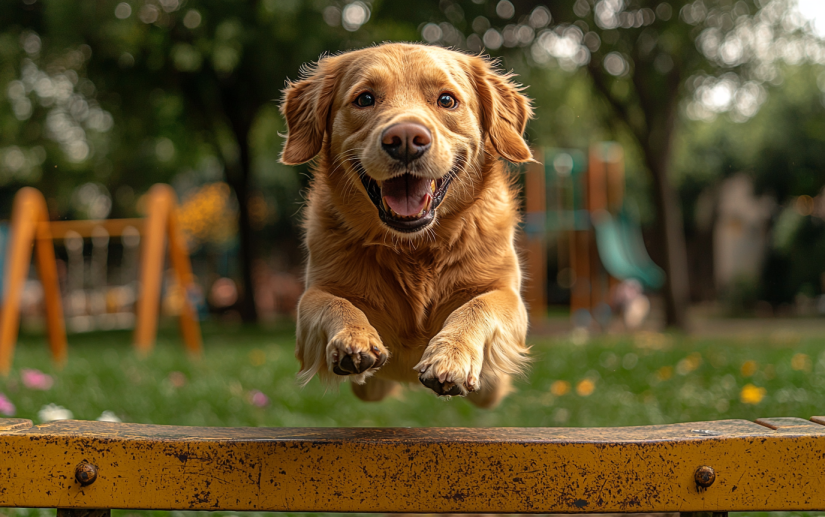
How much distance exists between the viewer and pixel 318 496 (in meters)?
1.89

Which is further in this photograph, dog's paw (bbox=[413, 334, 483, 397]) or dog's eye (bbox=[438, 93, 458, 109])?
dog's eye (bbox=[438, 93, 458, 109])

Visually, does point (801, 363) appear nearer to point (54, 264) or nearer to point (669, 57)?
point (669, 57)

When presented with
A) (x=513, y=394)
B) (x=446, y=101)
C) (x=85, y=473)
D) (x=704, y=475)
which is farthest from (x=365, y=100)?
(x=513, y=394)

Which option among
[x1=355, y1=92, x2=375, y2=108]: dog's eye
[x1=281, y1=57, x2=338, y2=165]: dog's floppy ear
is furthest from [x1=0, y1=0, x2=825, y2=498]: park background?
[x1=355, y1=92, x2=375, y2=108]: dog's eye

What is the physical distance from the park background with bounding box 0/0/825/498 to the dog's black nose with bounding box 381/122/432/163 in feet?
3.51

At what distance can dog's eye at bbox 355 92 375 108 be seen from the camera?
6.91 feet

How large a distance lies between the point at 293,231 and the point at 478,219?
23.3 metres

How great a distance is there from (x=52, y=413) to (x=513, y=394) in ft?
10.8

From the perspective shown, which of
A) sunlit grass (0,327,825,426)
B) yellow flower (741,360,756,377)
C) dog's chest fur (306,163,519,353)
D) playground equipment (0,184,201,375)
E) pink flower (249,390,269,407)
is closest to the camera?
dog's chest fur (306,163,519,353)

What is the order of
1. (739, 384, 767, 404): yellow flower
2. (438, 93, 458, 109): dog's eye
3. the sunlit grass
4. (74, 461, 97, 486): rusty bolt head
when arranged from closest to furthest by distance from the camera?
(74, 461, 97, 486): rusty bolt head → (438, 93, 458, 109): dog's eye → (739, 384, 767, 404): yellow flower → the sunlit grass

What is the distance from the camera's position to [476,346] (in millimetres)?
1980

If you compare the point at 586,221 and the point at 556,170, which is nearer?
the point at 556,170

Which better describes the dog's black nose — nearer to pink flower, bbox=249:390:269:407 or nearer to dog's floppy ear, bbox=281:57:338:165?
dog's floppy ear, bbox=281:57:338:165

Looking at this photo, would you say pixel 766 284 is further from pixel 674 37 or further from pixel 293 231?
pixel 293 231
